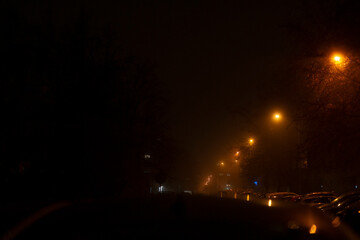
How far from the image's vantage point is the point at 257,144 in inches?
2403

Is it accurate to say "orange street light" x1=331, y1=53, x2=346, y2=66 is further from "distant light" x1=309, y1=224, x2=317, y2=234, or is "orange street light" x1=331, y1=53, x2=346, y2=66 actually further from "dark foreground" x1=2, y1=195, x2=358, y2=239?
"distant light" x1=309, y1=224, x2=317, y2=234

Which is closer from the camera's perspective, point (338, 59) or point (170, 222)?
point (170, 222)

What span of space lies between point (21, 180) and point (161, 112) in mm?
17374

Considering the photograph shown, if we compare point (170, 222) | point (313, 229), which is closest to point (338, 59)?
point (313, 229)

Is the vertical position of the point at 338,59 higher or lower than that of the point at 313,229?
higher

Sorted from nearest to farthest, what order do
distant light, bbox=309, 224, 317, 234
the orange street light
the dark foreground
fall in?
Answer: 1. the dark foreground
2. distant light, bbox=309, 224, 317, 234
3. the orange street light

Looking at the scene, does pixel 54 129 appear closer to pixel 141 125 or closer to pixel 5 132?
pixel 5 132

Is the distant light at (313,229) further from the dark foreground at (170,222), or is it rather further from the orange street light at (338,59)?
the orange street light at (338,59)

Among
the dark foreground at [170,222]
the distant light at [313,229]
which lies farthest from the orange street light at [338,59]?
the distant light at [313,229]

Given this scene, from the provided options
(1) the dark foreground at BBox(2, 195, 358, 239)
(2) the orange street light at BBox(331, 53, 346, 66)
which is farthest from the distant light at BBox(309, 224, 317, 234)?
(2) the orange street light at BBox(331, 53, 346, 66)

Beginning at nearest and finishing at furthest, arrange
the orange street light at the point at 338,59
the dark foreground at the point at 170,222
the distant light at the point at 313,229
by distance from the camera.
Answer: the dark foreground at the point at 170,222 < the distant light at the point at 313,229 < the orange street light at the point at 338,59

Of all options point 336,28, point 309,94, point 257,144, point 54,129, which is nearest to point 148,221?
point 336,28

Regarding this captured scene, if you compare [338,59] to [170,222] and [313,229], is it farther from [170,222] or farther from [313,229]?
[170,222]

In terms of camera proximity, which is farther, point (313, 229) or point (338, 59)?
point (338, 59)
